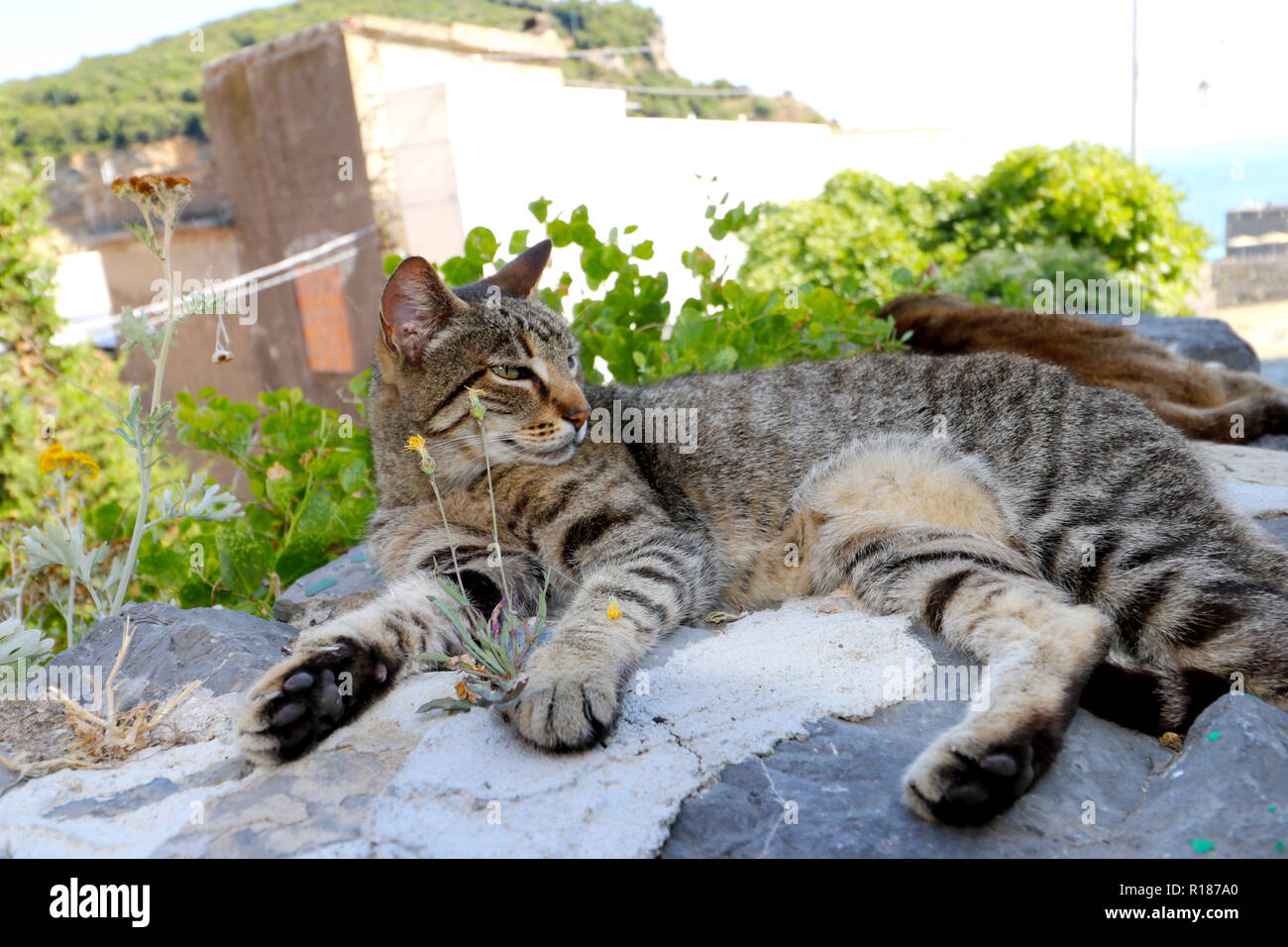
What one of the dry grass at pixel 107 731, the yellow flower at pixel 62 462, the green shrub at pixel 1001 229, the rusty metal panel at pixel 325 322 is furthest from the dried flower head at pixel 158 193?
the rusty metal panel at pixel 325 322

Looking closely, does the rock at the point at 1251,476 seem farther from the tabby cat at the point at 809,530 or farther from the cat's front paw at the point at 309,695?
the cat's front paw at the point at 309,695

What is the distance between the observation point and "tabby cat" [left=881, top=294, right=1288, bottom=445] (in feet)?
13.9

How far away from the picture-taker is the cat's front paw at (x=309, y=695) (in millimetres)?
1818

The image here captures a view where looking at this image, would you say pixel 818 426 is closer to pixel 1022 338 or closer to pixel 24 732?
pixel 1022 338

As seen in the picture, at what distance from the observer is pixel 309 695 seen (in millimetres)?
1910

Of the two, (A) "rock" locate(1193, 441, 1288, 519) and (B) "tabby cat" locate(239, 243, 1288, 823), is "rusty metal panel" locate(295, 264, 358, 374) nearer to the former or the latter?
(B) "tabby cat" locate(239, 243, 1288, 823)

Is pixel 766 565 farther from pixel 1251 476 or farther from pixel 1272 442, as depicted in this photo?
pixel 1272 442

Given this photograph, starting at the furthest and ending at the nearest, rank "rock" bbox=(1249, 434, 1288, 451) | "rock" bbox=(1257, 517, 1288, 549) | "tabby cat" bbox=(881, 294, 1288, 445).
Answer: "rock" bbox=(1249, 434, 1288, 451), "tabby cat" bbox=(881, 294, 1288, 445), "rock" bbox=(1257, 517, 1288, 549)

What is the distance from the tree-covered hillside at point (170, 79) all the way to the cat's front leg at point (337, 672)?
40.9ft

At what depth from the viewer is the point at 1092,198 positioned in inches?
382

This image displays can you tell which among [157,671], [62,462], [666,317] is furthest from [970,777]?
[666,317]

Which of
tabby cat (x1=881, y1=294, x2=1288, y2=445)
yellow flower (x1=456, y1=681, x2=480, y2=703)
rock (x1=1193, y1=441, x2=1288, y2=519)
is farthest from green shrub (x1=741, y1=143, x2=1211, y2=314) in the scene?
yellow flower (x1=456, y1=681, x2=480, y2=703)

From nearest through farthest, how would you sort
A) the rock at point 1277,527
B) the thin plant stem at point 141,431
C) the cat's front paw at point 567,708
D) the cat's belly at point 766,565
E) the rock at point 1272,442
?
the cat's front paw at point 567,708, the thin plant stem at point 141,431, the rock at point 1277,527, the cat's belly at point 766,565, the rock at point 1272,442

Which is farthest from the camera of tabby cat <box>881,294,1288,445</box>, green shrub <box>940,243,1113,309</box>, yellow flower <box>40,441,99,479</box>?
green shrub <box>940,243,1113,309</box>
